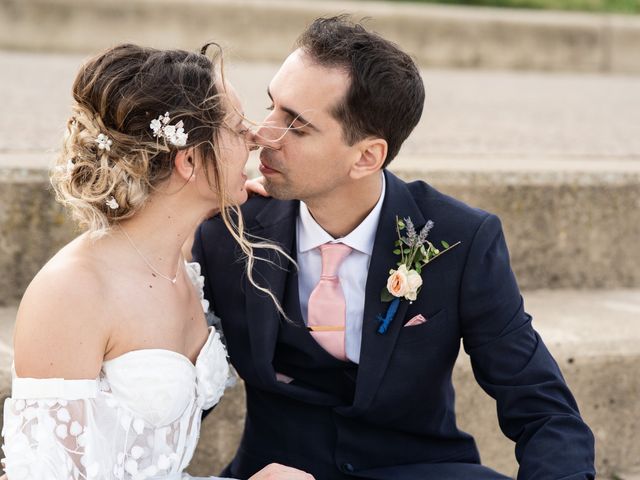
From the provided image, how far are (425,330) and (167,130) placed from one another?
2.63 ft

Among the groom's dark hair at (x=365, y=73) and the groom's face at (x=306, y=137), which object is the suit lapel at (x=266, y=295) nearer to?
the groom's face at (x=306, y=137)

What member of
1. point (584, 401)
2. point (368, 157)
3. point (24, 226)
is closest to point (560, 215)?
point (584, 401)

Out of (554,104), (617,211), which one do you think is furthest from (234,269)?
(554,104)

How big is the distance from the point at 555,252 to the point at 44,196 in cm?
173

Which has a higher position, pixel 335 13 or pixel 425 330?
pixel 425 330

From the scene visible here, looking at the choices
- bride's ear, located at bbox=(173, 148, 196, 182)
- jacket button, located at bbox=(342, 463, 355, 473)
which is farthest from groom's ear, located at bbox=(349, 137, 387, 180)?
jacket button, located at bbox=(342, 463, 355, 473)

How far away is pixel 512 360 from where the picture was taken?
7.77ft

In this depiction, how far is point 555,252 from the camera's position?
351 centimetres

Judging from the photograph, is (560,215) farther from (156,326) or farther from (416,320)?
(156,326)

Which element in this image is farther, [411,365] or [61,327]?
[411,365]

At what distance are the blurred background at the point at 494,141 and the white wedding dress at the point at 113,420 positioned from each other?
635mm

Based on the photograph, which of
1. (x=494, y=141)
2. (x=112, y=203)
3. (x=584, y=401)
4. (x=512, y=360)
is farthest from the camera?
(x=494, y=141)

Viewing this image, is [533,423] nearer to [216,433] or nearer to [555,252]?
[216,433]

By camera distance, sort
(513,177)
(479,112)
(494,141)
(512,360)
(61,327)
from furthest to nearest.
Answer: (479,112)
(494,141)
(513,177)
(512,360)
(61,327)
